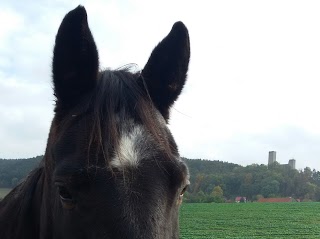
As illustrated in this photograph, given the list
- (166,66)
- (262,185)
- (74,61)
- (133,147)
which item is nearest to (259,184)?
(262,185)

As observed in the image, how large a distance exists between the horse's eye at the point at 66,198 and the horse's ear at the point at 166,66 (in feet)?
3.74

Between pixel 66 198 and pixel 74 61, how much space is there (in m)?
1.08

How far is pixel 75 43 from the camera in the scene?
10.7 ft

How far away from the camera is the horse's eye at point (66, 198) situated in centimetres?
284

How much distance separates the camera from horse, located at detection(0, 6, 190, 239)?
2732 mm

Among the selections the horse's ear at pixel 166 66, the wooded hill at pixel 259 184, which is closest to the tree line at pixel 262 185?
the wooded hill at pixel 259 184

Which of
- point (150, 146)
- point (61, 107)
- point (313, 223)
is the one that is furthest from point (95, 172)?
point (313, 223)

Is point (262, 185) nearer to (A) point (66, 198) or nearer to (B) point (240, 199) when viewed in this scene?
(B) point (240, 199)

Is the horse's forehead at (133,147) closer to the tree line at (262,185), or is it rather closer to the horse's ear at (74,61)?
the horse's ear at (74,61)

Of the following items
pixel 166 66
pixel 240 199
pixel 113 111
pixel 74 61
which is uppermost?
pixel 166 66

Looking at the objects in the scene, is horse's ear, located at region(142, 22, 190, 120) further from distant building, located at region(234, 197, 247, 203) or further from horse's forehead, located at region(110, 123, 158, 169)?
distant building, located at region(234, 197, 247, 203)

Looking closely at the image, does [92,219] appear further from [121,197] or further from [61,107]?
[61,107]

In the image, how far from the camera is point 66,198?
2855 millimetres

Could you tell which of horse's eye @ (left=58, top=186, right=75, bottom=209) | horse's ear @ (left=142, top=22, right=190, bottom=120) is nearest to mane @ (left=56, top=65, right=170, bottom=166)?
horse's ear @ (left=142, top=22, right=190, bottom=120)
